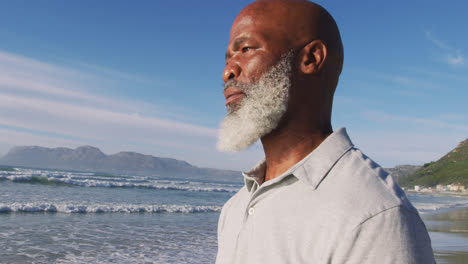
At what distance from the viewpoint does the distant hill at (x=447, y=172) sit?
201ft

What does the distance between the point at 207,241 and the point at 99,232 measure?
2947 mm

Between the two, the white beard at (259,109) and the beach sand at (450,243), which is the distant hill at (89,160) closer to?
the beach sand at (450,243)

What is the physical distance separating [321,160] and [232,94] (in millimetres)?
466

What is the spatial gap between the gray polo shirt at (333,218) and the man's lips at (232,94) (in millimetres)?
372

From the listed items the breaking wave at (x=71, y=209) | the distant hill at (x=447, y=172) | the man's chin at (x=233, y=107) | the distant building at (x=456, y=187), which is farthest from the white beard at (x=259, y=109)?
the distant hill at (x=447, y=172)

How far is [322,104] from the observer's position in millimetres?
1289

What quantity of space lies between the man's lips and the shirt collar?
375 millimetres

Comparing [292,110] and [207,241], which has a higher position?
[292,110]

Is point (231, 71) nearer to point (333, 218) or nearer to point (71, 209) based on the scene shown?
point (333, 218)

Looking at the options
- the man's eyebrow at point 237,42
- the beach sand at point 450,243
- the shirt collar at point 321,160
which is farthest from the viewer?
the beach sand at point 450,243

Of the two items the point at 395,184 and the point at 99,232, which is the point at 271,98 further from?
the point at 99,232

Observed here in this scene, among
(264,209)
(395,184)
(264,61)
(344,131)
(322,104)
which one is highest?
(264,61)

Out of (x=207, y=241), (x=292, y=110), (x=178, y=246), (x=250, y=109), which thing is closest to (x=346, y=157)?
(x=292, y=110)

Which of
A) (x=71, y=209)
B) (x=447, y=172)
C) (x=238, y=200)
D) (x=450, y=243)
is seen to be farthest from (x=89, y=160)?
(x=238, y=200)
